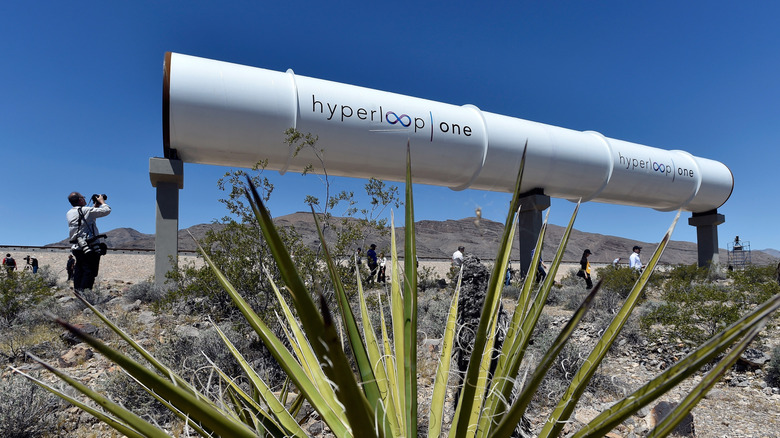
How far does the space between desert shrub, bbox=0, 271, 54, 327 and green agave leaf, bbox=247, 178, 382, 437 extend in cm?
613

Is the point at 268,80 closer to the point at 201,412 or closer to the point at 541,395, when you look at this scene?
the point at 541,395

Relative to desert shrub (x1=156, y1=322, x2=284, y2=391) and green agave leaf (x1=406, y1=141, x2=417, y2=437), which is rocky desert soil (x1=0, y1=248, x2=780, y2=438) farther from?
green agave leaf (x1=406, y1=141, x2=417, y2=437)

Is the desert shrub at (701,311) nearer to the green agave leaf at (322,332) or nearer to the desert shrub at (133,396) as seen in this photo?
the desert shrub at (133,396)

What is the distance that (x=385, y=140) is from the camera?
7883 mm

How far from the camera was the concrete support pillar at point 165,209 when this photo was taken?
693 cm

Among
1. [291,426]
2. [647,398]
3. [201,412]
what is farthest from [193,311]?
[647,398]

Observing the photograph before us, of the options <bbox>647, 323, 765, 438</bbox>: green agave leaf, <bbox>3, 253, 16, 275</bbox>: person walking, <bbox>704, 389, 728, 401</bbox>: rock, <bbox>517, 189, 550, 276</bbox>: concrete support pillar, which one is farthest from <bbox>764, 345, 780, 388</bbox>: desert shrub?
<bbox>3, 253, 16, 275</bbox>: person walking

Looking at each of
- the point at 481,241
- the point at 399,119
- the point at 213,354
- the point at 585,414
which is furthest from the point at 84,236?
the point at 585,414

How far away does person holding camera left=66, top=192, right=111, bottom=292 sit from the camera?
6.04 meters

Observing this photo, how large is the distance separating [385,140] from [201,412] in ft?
24.1

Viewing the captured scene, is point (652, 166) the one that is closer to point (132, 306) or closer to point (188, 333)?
point (188, 333)

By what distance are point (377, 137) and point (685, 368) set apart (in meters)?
7.24

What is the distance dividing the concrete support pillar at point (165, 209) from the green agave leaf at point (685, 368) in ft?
23.1

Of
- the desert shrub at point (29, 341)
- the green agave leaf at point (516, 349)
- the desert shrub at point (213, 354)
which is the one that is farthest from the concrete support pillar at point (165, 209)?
the green agave leaf at point (516, 349)
